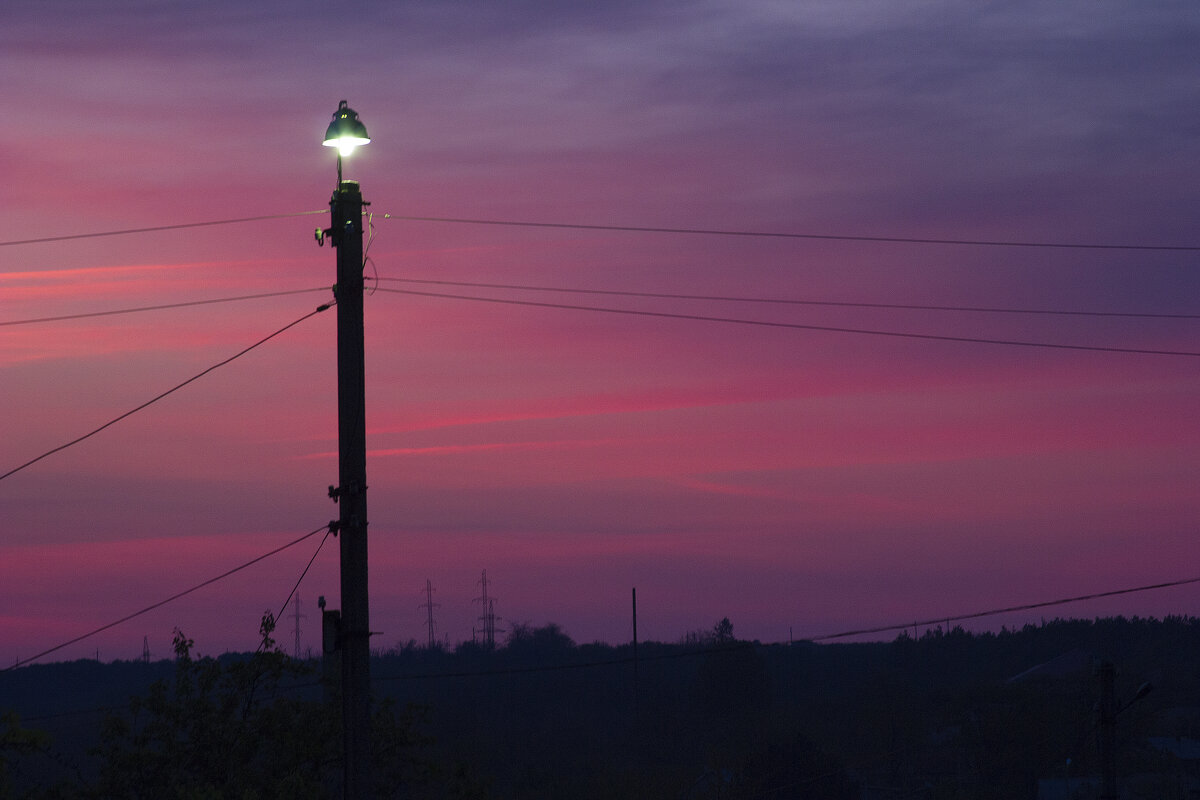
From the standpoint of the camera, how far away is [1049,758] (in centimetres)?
9194

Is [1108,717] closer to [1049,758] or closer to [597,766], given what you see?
[1049,758]

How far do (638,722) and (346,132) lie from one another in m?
108

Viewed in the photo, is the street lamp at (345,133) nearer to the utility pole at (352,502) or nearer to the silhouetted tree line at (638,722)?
the utility pole at (352,502)

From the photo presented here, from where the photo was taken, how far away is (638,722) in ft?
393

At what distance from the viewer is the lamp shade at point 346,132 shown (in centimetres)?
1614

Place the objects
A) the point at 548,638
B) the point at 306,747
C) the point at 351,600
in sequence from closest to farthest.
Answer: the point at 351,600
the point at 306,747
the point at 548,638

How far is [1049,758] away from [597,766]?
31623mm

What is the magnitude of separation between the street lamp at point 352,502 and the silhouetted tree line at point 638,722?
547 centimetres

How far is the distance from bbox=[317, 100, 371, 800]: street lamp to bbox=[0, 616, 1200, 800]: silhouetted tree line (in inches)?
215

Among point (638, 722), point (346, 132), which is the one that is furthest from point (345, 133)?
point (638, 722)

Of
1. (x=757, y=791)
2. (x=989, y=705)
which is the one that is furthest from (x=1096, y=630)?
(x=757, y=791)

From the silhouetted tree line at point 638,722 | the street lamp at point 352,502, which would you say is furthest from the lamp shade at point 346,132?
the silhouetted tree line at point 638,722

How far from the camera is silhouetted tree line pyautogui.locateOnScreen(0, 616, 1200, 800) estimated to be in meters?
24.0

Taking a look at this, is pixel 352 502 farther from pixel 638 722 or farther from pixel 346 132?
pixel 638 722
